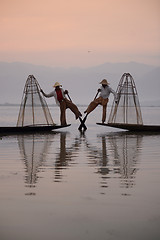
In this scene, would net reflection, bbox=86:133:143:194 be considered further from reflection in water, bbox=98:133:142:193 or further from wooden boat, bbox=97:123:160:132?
wooden boat, bbox=97:123:160:132

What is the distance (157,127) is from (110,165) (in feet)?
29.5

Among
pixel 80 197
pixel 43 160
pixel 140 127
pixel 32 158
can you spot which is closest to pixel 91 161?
pixel 43 160

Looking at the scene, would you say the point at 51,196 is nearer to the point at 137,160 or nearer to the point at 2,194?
the point at 2,194

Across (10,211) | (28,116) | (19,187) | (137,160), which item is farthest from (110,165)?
(28,116)

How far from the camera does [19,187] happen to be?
6043 millimetres

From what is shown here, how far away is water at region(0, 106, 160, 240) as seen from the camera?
4.28m

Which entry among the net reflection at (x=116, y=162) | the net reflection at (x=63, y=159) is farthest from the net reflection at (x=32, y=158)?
the net reflection at (x=116, y=162)

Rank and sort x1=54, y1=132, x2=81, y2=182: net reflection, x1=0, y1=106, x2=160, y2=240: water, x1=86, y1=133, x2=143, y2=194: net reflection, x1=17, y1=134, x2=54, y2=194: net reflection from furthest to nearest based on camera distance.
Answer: x1=54, y1=132, x2=81, y2=182: net reflection → x1=17, y1=134, x2=54, y2=194: net reflection → x1=86, y1=133, x2=143, y2=194: net reflection → x1=0, y1=106, x2=160, y2=240: water

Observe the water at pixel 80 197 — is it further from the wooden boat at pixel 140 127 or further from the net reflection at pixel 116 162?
the wooden boat at pixel 140 127

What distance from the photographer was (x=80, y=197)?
552cm

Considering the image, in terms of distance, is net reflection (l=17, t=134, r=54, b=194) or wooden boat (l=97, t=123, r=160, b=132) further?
wooden boat (l=97, t=123, r=160, b=132)

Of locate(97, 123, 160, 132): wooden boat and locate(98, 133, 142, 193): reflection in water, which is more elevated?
locate(97, 123, 160, 132): wooden boat

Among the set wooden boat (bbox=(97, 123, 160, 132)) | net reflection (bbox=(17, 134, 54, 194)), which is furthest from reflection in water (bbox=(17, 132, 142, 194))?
wooden boat (bbox=(97, 123, 160, 132))

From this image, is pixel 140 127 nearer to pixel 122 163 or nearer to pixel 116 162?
pixel 116 162
